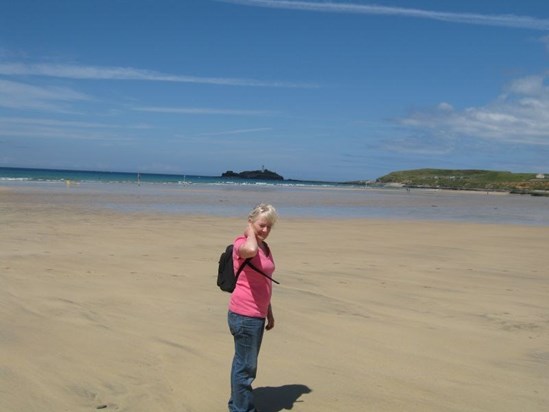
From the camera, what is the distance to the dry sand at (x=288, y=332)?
512 centimetres

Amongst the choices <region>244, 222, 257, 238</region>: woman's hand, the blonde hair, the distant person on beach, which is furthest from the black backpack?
the blonde hair

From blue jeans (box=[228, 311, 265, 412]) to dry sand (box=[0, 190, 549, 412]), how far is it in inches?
15.2

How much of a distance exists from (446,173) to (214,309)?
163230 millimetres

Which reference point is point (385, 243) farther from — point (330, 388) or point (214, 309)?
point (330, 388)

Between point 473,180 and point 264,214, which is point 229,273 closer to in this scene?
point 264,214

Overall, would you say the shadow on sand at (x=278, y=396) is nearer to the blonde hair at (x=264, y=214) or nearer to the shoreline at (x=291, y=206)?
the blonde hair at (x=264, y=214)

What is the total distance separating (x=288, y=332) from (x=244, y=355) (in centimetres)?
244

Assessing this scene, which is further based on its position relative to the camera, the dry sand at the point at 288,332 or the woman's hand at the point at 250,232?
the dry sand at the point at 288,332

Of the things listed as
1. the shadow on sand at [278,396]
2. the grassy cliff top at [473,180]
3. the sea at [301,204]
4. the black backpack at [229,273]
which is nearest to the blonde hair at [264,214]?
the black backpack at [229,273]

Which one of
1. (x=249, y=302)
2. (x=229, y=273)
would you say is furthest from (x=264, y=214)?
(x=249, y=302)

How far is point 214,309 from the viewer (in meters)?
7.89

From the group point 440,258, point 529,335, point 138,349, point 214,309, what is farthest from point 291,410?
point 440,258

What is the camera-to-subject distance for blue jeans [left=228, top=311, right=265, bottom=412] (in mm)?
4531

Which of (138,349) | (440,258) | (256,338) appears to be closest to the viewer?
(256,338)
